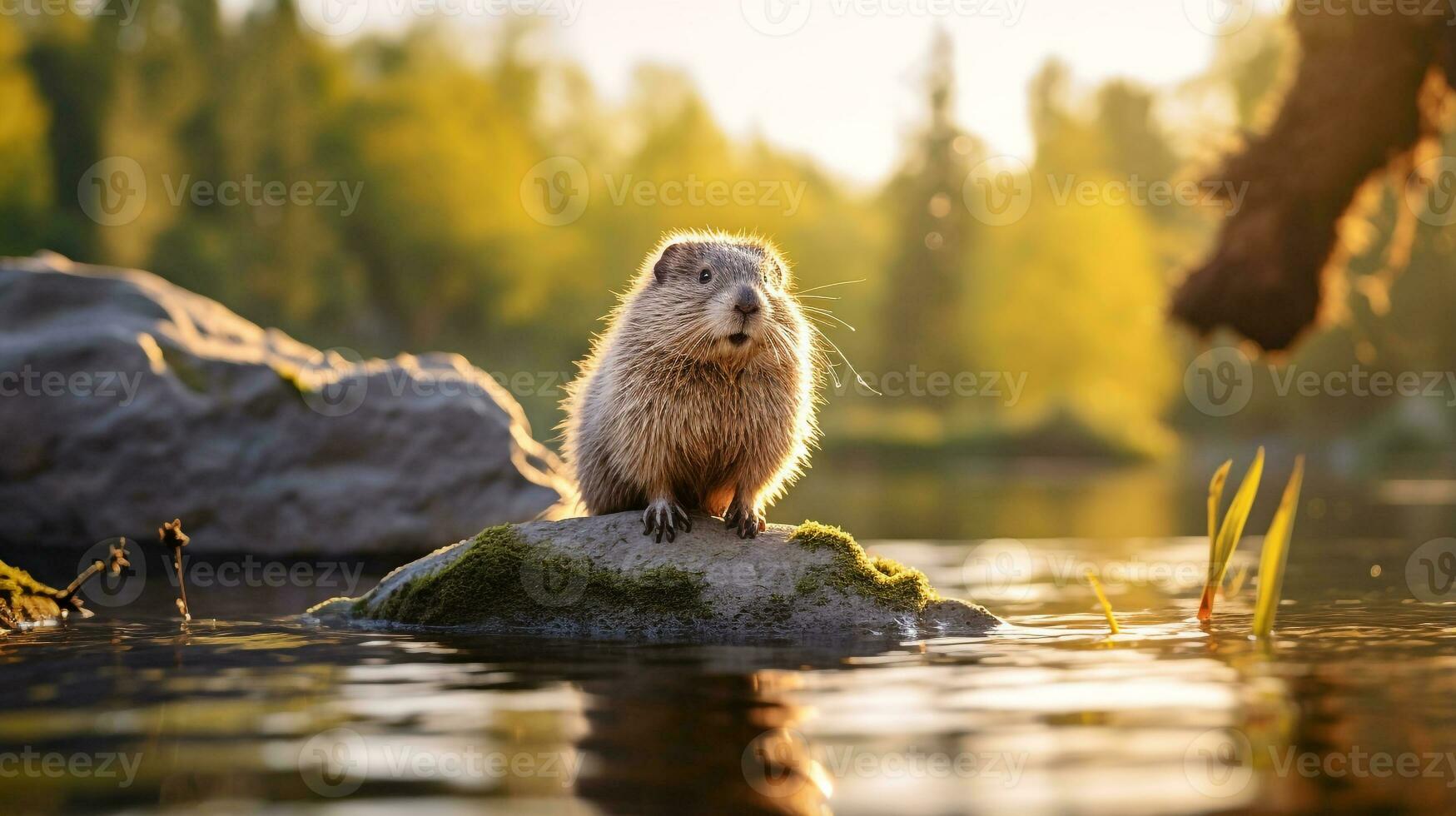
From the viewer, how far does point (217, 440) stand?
1280cm

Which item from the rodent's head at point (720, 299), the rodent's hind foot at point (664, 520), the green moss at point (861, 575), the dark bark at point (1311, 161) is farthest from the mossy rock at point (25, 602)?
the dark bark at point (1311, 161)

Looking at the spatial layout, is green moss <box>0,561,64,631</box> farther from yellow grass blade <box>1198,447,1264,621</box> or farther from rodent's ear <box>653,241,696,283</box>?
yellow grass blade <box>1198,447,1264,621</box>

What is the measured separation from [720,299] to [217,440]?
287 inches

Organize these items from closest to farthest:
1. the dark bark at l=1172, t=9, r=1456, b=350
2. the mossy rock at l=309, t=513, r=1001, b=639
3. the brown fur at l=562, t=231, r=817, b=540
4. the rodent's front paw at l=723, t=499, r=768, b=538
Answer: the mossy rock at l=309, t=513, r=1001, b=639 < the brown fur at l=562, t=231, r=817, b=540 < the rodent's front paw at l=723, t=499, r=768, b=538 < the dark bark at l=1172, t=9, r=1456, b=350

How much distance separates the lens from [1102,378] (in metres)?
48.3

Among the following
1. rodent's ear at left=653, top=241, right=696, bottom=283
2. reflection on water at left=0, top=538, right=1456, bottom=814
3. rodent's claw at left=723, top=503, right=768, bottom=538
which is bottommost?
reflection on water at left=0, top=538, right=1456, bottom=814

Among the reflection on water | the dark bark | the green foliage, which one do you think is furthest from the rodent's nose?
A: the green foliage

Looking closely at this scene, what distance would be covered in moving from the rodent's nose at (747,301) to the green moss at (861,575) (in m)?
1.32

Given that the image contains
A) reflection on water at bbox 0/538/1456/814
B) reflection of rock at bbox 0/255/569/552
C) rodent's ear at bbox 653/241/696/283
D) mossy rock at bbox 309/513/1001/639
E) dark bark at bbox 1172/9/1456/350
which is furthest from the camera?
reflection of rock at bbox 0/255/569/552

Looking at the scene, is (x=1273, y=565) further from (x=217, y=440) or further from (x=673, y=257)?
(x=217, y=440)

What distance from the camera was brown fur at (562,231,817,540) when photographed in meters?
7.64

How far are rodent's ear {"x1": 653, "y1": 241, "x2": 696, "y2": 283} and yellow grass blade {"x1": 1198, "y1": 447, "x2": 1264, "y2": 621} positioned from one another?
330 centimetres

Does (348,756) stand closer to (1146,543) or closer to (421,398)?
(421,398)

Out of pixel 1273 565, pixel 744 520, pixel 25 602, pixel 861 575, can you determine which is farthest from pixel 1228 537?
pixel 25 602
